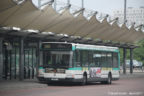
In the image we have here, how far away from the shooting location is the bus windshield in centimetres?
2530

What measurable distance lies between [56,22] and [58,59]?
6.32 metres

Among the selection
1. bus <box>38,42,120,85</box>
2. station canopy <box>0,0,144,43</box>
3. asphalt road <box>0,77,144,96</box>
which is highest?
station canopy <box>0,0,144,43</box>

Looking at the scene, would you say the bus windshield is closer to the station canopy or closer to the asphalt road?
the asphalt road

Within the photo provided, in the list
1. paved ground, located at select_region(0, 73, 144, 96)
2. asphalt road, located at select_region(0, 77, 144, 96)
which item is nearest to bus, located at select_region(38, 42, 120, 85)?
paved ground, located at select_region(0, 73, 144, 96)

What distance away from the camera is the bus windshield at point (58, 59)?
2530 cm

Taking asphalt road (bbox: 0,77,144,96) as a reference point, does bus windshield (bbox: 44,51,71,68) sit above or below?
above

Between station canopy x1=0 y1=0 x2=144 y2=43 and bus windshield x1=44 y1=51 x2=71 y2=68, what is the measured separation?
3166mm

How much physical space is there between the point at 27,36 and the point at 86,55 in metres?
4.26

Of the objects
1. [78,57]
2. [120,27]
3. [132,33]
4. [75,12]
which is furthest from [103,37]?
[78,57]

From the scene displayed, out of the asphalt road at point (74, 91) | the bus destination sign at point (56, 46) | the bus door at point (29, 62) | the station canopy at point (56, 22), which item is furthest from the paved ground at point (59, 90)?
the bus door at point (29, 62)

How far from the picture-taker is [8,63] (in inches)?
1214

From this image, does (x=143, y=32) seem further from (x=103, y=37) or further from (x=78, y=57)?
(x=78, y=57)

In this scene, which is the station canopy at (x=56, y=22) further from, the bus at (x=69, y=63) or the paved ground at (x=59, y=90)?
the paved ground at (x=59, y=90)

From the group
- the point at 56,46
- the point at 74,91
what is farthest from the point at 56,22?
the point at 74,91
